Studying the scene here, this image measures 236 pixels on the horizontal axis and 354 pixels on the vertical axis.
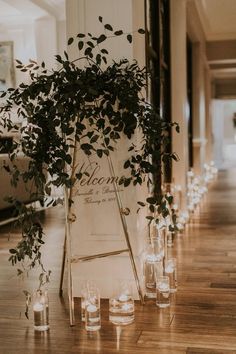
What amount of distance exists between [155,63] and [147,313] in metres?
2.66

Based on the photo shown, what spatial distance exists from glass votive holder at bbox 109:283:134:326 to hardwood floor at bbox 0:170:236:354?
0.16 feet

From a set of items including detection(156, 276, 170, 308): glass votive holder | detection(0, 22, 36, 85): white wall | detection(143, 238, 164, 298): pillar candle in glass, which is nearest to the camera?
detection(156, 276, 170, 308): glass votive holder

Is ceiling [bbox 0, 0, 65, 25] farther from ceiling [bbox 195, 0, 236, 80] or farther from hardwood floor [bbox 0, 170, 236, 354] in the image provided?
hardwood floor [bbox 0, 170, 236, 354]

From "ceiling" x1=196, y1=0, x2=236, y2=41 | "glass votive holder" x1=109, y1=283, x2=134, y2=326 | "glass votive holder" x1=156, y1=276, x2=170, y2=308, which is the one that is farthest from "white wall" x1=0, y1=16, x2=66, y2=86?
"glass votive holder" x1=109, y1=283, x2=134, y2=326

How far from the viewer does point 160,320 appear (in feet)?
8.89

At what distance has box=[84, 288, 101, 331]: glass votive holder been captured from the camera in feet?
8.50

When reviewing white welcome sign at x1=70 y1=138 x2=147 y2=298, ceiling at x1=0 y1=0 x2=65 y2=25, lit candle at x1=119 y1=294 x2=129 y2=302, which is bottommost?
lit candle at x1=119 y1=294 x2=129 y2=302

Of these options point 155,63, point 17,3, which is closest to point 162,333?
point 155,63

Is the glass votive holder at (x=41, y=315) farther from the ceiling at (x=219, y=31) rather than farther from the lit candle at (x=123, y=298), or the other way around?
the ceiling at (x=219, y=31)

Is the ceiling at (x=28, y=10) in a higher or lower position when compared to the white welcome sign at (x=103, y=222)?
higher

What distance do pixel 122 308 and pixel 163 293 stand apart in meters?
0.31

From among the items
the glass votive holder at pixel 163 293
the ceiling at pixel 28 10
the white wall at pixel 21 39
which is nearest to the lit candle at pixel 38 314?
the glass votive holder at pixel 163 293

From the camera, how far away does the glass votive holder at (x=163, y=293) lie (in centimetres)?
291

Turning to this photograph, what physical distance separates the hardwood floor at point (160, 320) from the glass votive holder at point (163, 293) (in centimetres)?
6
